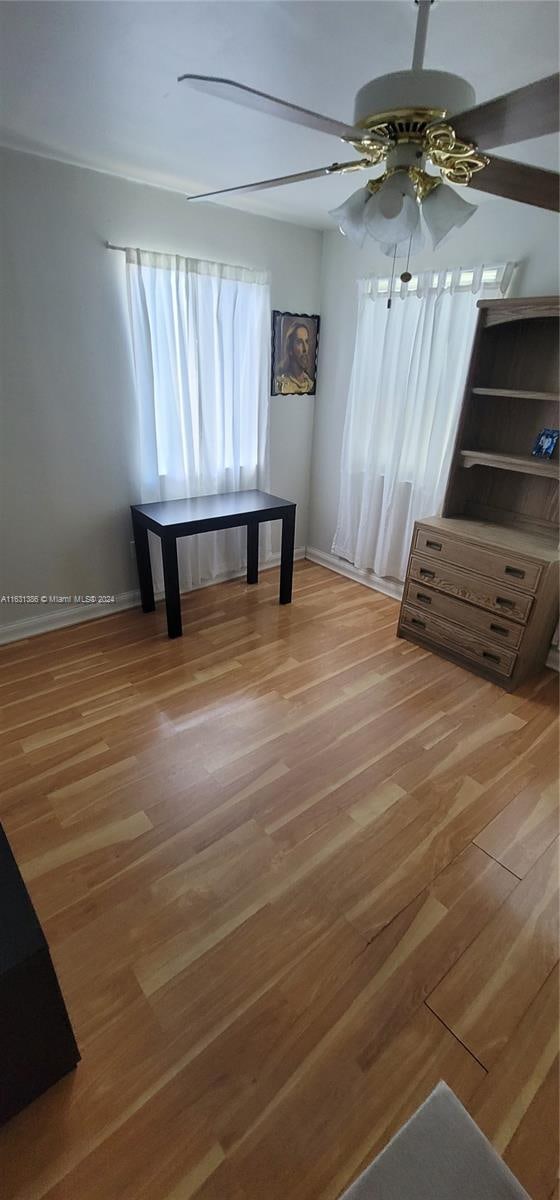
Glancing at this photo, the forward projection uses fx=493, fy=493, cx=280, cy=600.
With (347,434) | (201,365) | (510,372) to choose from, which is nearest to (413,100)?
(510,372)

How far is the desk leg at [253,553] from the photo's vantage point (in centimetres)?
356

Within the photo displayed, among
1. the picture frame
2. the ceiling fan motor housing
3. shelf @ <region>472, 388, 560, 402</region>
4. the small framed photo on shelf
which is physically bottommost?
the small framed photo on shelf

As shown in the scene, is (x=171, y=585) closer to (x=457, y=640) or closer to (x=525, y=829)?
(x=457, y=640)

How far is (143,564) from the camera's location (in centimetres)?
311

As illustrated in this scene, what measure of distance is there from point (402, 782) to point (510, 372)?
7.13ft

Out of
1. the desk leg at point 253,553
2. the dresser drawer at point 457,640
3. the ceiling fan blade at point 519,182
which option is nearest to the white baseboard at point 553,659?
the dresser drawer at point 457,640

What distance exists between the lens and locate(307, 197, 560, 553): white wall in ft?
7.86

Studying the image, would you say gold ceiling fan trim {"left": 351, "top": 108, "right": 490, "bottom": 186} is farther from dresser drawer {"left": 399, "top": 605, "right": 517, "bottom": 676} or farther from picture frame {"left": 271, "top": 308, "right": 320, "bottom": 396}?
picture frame {"left": 271, "top": 308, "right": 320, "bottom": 396}

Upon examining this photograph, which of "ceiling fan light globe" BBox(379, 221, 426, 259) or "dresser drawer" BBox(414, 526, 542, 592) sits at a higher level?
"ceiling fan light globe" BBox(379, 221, 426, 259)

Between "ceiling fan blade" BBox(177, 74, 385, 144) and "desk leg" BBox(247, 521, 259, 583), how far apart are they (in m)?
2.47

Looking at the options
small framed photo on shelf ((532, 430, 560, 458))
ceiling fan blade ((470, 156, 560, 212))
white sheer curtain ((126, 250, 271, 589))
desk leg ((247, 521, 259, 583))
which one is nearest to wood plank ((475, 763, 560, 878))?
small framed photo on shelf ((532, 430, 560, 458))

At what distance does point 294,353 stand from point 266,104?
2662 millimetres

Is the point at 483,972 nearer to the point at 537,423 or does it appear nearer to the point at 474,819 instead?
the point at 474,819

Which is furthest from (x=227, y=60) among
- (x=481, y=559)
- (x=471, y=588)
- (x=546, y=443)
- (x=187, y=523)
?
(x=471, y=588)
